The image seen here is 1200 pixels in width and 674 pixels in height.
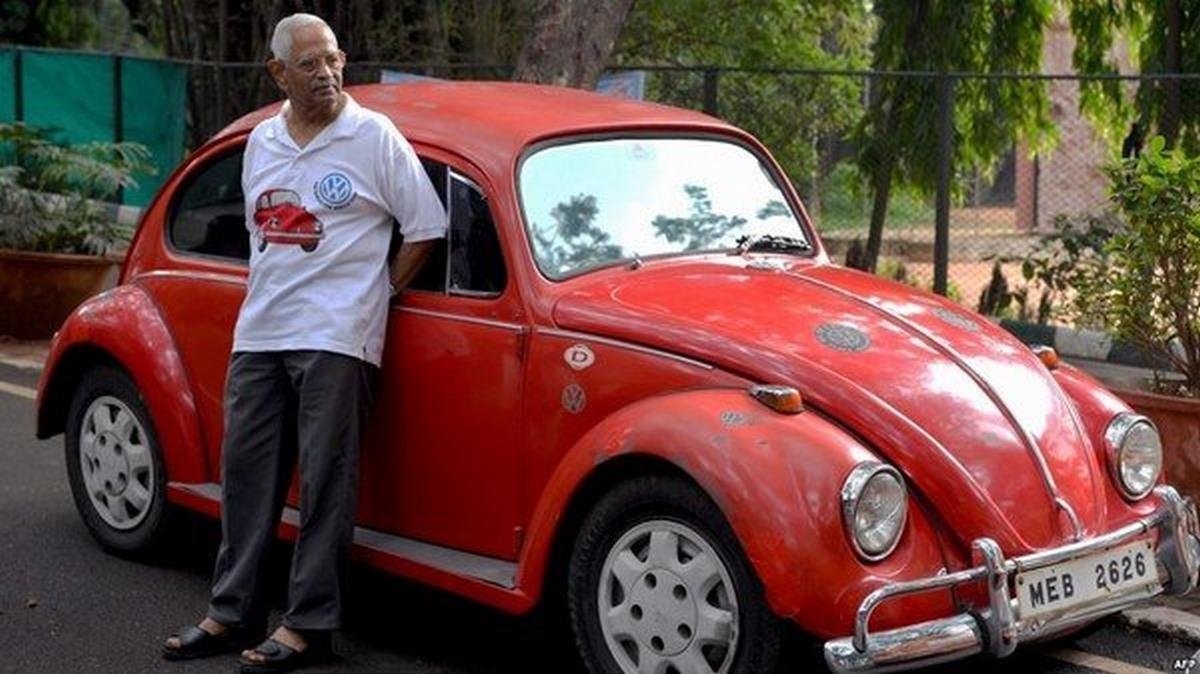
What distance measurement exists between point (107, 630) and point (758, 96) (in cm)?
825

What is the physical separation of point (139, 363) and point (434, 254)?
4.53 feet

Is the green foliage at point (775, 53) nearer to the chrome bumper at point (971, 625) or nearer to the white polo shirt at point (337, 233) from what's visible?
the white polo shirt at point (337, 233)

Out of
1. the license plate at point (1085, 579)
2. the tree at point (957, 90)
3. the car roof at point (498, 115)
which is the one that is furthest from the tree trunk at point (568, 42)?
the license plate at point (1085, 579)

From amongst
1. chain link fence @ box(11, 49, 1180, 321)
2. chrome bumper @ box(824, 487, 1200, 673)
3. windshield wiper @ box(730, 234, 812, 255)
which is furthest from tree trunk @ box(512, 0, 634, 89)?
chrome bumper @ box(824, 487, 1200, 673)

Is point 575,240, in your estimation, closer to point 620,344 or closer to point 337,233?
point 620,344

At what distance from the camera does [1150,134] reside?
1314cm

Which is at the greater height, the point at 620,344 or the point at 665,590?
the point at 620,344

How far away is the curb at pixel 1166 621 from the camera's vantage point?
6.49 m

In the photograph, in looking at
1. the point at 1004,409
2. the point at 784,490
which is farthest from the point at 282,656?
the point at 1004,409

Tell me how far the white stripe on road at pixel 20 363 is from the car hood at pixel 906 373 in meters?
6.03

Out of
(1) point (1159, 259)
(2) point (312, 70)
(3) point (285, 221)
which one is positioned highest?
(2) point (312, 70)

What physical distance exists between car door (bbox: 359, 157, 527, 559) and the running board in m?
0.03

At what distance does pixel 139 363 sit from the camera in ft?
23.5

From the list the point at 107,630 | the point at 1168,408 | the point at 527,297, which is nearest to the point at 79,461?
the point at 107,630
